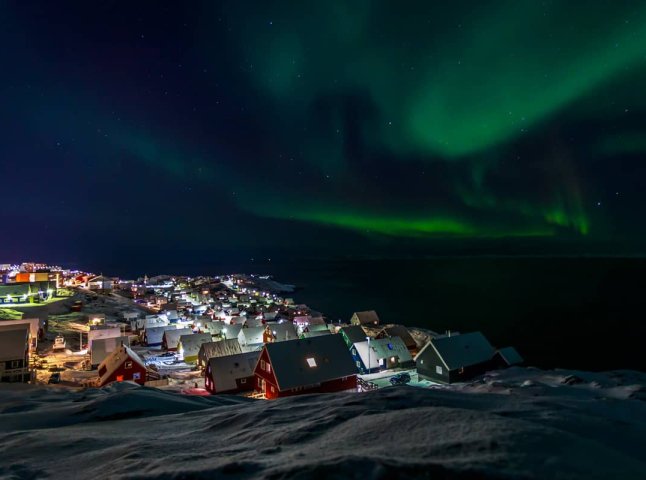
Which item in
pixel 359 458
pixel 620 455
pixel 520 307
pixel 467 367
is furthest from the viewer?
pixel 520 307

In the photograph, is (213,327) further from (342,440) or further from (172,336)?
(342,440)

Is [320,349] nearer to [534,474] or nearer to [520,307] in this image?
[534,474]

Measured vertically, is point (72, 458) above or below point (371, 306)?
below

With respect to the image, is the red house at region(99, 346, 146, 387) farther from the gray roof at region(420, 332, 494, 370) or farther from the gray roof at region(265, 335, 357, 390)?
the gray roof at region(420, 332, 494, 370)

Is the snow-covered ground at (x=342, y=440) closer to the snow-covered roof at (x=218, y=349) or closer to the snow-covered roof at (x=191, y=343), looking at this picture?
the snow-covered roof at (x=218, y=349)

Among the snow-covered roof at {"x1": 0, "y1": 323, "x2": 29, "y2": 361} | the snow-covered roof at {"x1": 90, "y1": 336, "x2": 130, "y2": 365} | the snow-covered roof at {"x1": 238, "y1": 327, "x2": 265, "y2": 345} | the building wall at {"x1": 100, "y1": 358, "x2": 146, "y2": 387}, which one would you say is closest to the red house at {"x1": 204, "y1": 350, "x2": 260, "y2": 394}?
the building wall at {"x1": 100, "y1": 358, "x2": 146, "y2": 387}

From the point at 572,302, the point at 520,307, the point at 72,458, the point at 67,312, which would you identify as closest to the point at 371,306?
the point at 520,307
